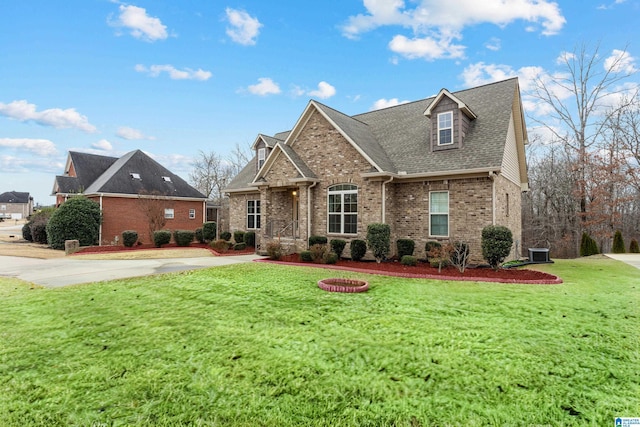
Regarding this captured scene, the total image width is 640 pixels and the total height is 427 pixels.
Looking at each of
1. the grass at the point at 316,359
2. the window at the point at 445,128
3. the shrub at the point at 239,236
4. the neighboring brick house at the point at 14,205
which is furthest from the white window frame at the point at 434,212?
the neighboring brick house at the point at 14,205

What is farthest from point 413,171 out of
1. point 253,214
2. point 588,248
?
point 588,248

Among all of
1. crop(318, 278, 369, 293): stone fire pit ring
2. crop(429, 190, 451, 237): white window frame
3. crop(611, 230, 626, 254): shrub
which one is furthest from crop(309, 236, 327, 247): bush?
crop(611, 230, 626, 254): shrub

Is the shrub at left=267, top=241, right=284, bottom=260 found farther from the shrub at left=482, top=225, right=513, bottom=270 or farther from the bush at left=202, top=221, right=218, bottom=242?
the bush at left=202, top=221, right=218, bottom=242

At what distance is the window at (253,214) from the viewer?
19.6m

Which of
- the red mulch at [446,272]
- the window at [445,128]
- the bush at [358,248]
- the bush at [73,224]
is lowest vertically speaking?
the red mulch at [446,272]

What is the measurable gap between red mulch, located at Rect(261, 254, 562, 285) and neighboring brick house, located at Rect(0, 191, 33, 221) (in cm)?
10303

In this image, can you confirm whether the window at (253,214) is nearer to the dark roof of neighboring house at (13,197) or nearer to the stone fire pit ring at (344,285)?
the stone fire pit ring at (344,285)

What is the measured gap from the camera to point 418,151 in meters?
14.2

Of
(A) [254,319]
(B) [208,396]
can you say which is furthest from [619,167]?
(B) [208,396]

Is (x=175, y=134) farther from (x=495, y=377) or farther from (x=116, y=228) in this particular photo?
(x=495, y=377)

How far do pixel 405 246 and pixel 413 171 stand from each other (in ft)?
10.5

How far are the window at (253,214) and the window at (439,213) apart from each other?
10.8 metres

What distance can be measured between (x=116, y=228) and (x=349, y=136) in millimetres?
18301

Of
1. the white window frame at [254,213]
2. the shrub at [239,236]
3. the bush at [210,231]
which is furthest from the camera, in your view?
the bush at [210,231]
